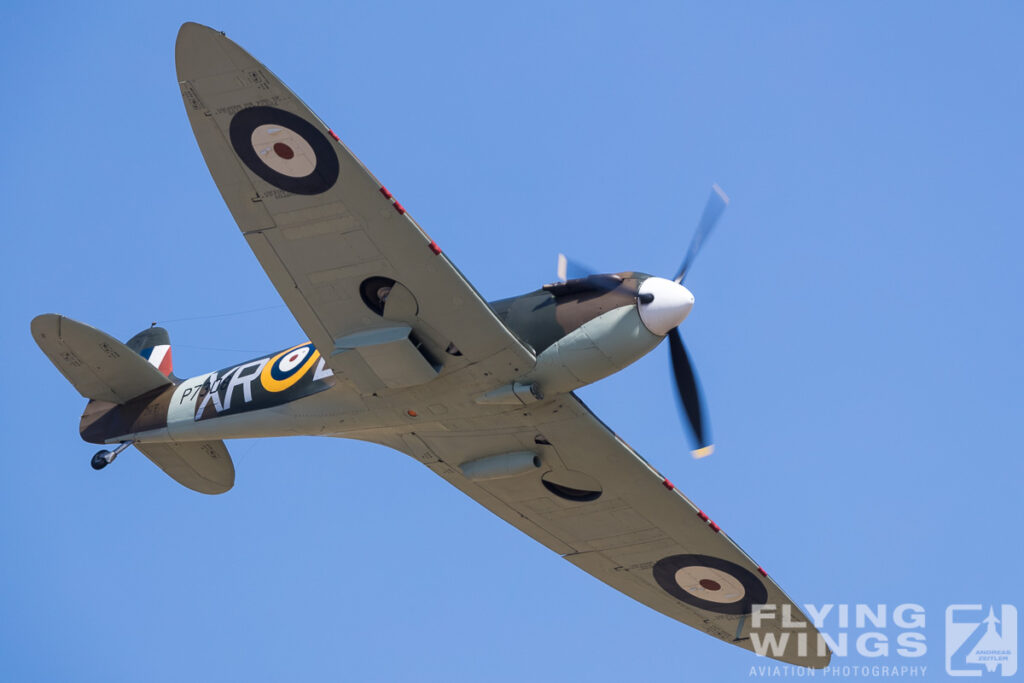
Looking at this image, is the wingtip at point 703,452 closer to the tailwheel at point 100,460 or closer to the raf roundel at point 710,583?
the raf roundel at point 710,583

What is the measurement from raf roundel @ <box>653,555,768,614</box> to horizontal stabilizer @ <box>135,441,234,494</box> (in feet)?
22.7

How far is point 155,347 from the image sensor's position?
19.4m

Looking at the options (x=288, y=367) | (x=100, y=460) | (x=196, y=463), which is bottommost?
(x=100, y=460)

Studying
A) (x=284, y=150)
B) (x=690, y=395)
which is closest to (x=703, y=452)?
(x=690, y=395)

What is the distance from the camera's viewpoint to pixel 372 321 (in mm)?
14156

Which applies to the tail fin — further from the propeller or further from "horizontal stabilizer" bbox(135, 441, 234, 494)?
the propeller

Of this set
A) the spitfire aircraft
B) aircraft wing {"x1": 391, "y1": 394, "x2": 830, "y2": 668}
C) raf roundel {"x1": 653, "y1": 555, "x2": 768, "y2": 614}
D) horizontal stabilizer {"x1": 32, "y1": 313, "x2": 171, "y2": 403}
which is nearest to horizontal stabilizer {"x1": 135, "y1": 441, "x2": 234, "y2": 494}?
the spitfire aircraft

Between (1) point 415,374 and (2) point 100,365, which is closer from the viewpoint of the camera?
(1) point 415,374

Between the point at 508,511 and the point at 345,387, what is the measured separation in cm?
391

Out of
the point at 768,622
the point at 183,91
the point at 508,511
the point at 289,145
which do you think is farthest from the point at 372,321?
the point at 768,622

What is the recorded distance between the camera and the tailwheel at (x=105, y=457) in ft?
56.7

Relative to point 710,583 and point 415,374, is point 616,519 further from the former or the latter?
point 415,374

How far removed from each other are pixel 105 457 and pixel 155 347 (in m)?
2.55

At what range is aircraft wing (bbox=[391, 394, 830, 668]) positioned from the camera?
15719mm
